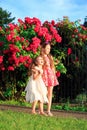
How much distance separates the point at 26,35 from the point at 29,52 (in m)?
0.72

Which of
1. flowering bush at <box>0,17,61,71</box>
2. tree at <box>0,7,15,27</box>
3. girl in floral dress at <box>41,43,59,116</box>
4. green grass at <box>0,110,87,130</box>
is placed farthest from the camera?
tree at <box>0,7,15,27</box>

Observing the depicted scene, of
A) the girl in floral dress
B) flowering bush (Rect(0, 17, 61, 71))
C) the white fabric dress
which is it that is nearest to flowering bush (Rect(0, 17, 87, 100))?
flowering bush (Rect(0, 17, 61, 71))

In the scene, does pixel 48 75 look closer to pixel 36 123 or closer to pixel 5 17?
pixel 36 123

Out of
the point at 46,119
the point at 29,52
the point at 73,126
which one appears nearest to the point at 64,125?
the point at 73,126

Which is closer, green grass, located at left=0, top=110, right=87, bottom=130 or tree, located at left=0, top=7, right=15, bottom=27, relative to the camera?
green grass, located at left=0, top=110, right=87, bottom=130

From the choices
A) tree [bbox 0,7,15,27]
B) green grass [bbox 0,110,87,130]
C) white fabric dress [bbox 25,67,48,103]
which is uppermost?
tree [bbox 0,7,15,27]

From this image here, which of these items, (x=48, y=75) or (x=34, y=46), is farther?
(x=34, y=46)

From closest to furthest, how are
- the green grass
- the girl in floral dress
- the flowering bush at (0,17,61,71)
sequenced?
1. the green grass
2. the girl in floral dress
3. the flowering bush at (0,17,61,71)

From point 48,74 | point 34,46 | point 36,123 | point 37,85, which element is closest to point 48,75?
point 48,74

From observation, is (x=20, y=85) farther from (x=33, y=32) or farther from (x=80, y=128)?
(x=80, y=128)

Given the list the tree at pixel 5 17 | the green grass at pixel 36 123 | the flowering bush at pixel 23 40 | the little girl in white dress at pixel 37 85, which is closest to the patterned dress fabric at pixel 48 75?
the little girl in white dress at pixel 37 85

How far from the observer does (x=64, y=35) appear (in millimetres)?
18438

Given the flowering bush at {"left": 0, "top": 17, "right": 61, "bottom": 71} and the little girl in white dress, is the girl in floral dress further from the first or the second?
the flowering bush at {"left": 0, "top": 17, "right": 61, "bottom": 71}

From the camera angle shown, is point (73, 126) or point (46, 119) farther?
point (46, 119)
